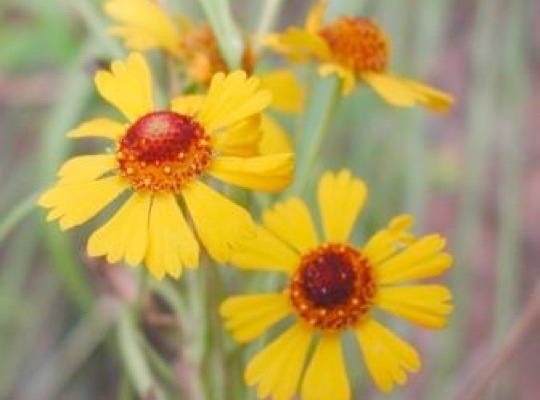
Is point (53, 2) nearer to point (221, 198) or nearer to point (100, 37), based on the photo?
point (100, 37)

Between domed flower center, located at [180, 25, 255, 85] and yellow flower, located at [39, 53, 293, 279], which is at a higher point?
domed flower center, located at [180, 25, 255, 85]

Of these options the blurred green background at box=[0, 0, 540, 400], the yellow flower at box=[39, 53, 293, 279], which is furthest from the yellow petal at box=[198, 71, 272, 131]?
the blurred green background at box=[0, 0, 540, 400]

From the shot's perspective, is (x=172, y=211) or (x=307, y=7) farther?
(x=307, y=7)

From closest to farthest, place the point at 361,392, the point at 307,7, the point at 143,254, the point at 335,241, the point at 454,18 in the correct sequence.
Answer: the point at 143,254
the point at 335,241
the point at 361,392
the point at 307,7
the point at 454,18

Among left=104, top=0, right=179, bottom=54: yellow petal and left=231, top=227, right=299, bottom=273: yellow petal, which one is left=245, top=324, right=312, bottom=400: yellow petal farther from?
left=104, top=0, right=179, bottom=54: yellow petal

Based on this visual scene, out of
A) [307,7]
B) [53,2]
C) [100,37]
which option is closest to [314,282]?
[100,37]

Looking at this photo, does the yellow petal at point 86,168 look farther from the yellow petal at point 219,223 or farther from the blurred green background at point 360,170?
the blurred green background at point 360,170
